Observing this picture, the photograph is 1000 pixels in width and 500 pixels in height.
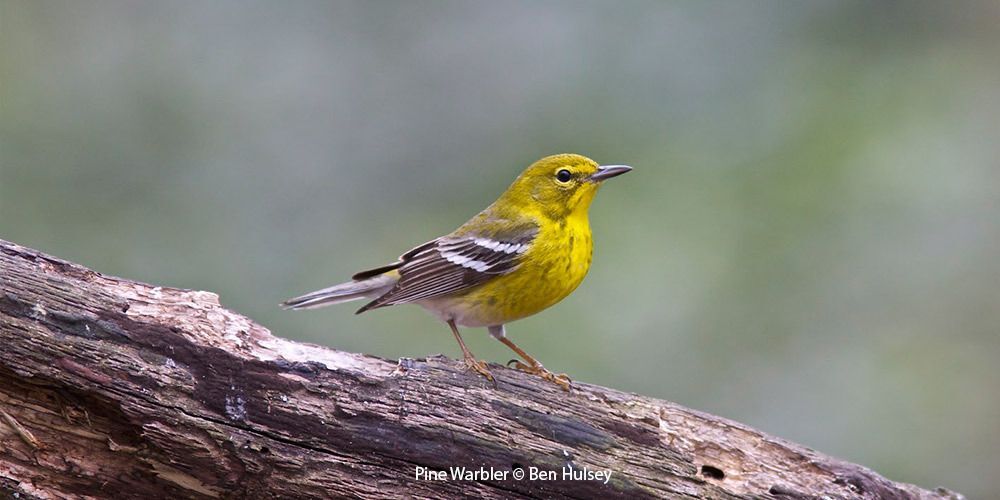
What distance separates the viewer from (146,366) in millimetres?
3771

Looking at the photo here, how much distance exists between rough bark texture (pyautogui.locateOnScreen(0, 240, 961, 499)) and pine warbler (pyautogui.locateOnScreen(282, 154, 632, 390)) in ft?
2.11

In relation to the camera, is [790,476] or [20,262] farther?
[790,476]

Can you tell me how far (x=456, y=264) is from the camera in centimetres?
542

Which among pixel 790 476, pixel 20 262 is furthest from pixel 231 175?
pixel 790 476

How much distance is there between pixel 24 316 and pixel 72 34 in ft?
13.3

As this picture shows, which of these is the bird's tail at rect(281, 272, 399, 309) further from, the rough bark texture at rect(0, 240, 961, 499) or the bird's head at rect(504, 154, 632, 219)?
the rough bark texture at rect(0, 240, 961, 499)

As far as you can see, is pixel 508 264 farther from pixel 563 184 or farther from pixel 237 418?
pixel 237 418

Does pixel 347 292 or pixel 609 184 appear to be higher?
pixel 609 184

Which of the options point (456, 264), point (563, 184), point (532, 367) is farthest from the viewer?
point (563, 184)


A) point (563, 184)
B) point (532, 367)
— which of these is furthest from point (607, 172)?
point (532, 367)

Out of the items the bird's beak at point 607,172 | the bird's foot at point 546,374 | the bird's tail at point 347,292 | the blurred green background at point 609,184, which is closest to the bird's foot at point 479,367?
the bird's foot at point 546,374

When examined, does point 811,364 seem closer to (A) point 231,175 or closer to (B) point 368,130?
(B) point 368,130

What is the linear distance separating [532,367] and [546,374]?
26 cm

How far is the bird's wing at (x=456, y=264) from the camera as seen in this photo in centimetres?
526
